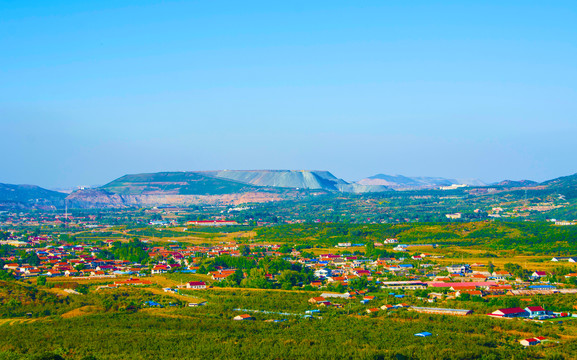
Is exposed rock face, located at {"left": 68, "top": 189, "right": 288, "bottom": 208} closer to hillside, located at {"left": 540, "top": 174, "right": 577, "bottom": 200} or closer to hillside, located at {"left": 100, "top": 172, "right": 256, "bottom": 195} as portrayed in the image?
hillside, located at {"left": 100, "top": 172, "right": 256, "bottom": 195}

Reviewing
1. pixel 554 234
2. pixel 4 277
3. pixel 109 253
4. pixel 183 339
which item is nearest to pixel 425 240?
pixel 554 234

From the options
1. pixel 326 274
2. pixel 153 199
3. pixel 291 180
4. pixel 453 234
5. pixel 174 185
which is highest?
pixel 291 180

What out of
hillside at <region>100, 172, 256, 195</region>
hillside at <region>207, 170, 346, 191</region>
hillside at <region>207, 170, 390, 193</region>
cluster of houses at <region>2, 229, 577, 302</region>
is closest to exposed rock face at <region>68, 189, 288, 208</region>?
hillside at <region>100, 172, 256, 195</region>

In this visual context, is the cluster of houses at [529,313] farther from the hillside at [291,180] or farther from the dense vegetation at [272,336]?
the hillside at [291,180]

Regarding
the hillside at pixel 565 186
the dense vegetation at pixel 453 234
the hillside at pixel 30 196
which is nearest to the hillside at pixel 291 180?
the hillside at pixel 30 196

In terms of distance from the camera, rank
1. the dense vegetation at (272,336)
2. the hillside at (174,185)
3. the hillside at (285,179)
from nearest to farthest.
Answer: the dense vegetation at (272,336), the hillside at (174,185), the hillside at (285,179)

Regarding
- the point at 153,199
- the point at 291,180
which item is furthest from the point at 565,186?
the point at 153,199

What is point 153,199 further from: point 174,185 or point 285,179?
point 285,179

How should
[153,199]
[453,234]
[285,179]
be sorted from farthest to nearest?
1. [285,179]
2. [153,199]
3. [453,234]

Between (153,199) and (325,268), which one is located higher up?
(153,199)

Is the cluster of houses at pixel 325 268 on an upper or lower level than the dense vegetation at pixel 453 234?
lower

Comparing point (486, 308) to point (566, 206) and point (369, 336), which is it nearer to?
point (369, 336)
